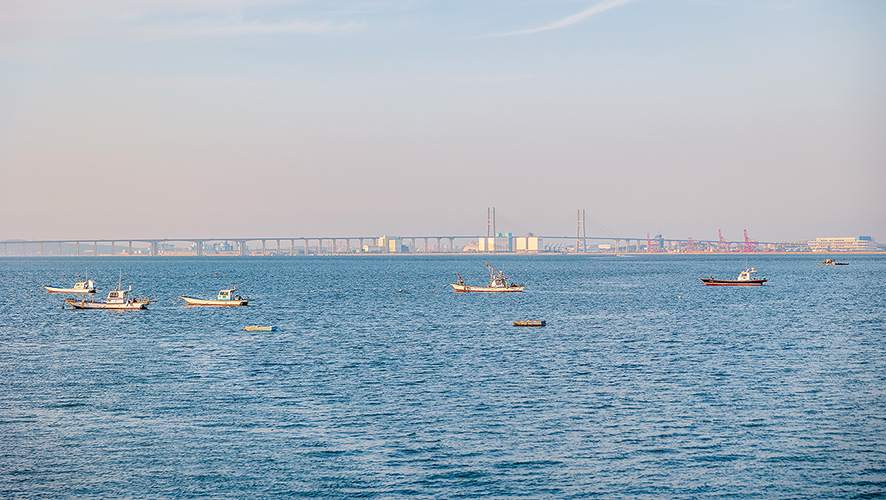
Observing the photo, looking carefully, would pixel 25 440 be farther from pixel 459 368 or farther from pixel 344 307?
pixel 344 307

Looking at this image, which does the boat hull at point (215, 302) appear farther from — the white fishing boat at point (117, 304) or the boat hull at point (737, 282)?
the boat hull at point (737, 282)

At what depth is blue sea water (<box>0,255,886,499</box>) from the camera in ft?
89.6

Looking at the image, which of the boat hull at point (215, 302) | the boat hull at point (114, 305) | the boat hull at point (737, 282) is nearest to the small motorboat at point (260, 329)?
the boat hull at point (215, 302)

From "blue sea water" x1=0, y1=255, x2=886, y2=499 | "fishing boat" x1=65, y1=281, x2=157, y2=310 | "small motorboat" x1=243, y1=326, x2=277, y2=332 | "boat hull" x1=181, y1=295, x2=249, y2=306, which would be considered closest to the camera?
Result: "blue sea water" x1=0, y1=255, x2=886, y2=499

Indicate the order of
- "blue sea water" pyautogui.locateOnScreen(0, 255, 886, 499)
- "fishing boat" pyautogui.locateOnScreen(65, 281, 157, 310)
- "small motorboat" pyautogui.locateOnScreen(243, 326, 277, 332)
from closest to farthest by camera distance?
"blue sea water" pyautogui.locateOnScreen(0, 255, 886, 499) < "small motorboat" pyautogui.locateOnScreen(243, 326, 277, 332) < "fishing boat" pyautogui.locateOnScreen(65, 281, 157, 310)

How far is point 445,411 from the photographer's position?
36.4 meters

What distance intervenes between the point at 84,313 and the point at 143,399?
5547 centimetres

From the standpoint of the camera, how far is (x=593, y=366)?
48719 millimetres

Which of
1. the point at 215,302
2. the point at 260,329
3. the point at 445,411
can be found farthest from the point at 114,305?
the point at 445,411

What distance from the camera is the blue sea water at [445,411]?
27.3 meters

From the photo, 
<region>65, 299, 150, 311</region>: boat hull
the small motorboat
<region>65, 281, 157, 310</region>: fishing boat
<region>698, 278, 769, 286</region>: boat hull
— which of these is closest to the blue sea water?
the small motorboat

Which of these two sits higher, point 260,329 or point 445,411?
point 260,329

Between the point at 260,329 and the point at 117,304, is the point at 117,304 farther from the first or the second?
the point at 260,329

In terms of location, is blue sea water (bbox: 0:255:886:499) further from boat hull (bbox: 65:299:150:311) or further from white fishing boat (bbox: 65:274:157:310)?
white fishing boat (bbox: 65:274:157:310)
